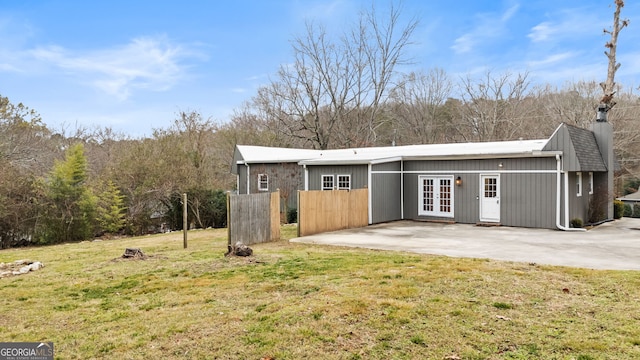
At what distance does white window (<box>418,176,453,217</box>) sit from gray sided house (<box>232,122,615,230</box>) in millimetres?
37

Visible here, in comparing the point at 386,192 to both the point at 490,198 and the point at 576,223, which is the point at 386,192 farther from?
the point at 576,223

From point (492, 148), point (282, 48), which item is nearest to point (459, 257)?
point (492, 148)

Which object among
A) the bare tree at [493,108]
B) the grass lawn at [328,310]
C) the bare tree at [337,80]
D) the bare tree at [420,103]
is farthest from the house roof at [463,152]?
the bare tree at [420,103]

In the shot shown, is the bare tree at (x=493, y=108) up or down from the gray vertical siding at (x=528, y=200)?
up

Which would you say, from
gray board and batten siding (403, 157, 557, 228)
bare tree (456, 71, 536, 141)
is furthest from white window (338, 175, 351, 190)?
bare tree (456, 71, 536, 141)

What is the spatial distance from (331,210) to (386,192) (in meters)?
3.38

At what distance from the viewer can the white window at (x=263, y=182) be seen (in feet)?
70.4

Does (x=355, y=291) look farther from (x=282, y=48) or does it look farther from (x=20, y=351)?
(x=282, y=48)

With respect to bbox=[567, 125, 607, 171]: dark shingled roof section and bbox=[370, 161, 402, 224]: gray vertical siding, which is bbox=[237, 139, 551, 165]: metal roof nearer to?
bbox=[370, 161, 402, 224]: gray vertical siding

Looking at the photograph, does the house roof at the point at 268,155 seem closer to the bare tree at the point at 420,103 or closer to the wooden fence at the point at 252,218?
the wooden fence at the point at 252,218

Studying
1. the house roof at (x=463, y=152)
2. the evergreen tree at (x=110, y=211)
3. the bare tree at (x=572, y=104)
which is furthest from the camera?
the bare tree at (x=572, y=104)

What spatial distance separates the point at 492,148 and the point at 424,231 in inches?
199

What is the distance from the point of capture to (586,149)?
15.0 metres

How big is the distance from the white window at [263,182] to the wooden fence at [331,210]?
7398mm
